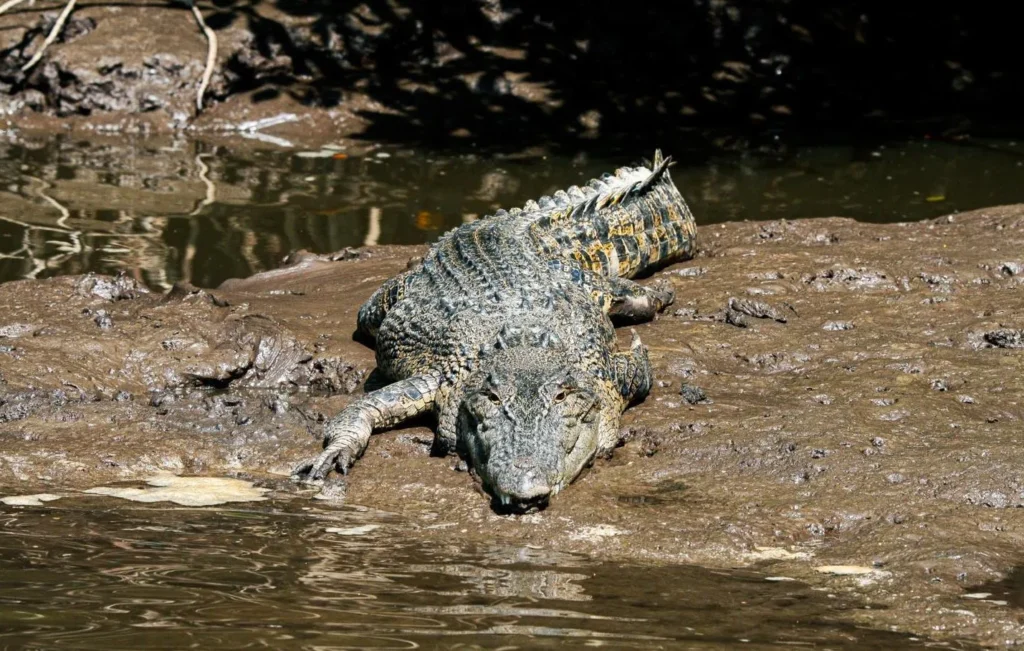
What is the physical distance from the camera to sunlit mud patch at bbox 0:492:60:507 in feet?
15.9

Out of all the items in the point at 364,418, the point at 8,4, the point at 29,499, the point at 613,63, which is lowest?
the point at 29,499

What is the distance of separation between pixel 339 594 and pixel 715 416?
2324mm

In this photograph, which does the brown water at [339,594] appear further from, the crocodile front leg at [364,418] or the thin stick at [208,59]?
the thin stick at [208,59]

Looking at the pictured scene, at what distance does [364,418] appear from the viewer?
18.4 feet

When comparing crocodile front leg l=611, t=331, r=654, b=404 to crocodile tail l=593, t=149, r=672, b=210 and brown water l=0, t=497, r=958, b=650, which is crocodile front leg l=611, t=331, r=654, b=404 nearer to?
brown water l=0, t=497, r=958, b=650

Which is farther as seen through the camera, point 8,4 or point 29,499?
point 8,4

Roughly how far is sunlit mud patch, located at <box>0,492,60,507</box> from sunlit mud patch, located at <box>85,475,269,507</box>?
0.53 ft

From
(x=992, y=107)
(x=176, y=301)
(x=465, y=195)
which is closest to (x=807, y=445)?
(x=176, y=301)

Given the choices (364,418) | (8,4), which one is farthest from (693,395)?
(8,4)

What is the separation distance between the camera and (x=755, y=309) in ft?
23.0

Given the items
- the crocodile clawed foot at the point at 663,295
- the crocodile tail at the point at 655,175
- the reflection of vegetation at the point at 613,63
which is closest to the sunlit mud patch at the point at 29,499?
the crocodile clawed foot at the point at 663,295

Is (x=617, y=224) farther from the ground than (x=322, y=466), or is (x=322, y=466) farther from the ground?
(x=617, y=224)

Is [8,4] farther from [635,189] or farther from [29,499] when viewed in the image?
[29,499]

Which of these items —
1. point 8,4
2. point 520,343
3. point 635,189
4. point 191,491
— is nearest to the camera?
point 191,491
